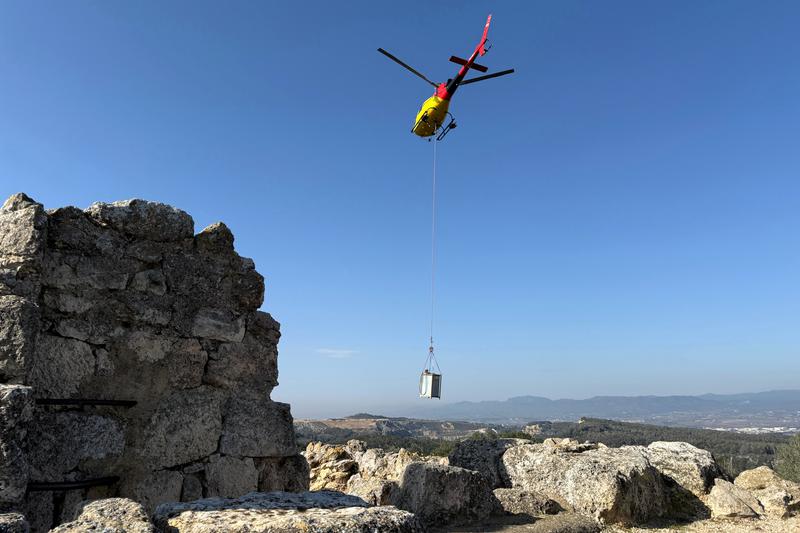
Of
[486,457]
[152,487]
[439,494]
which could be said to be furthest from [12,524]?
[486,457]

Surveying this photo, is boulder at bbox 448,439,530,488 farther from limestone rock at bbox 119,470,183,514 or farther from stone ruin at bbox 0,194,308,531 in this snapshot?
limestone rock at bbox 119,470,183,514

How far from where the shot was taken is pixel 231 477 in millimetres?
5441

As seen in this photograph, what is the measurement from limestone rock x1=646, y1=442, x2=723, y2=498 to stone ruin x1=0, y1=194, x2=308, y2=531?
5938 millimetres

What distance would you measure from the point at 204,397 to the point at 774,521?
7722 millimetres

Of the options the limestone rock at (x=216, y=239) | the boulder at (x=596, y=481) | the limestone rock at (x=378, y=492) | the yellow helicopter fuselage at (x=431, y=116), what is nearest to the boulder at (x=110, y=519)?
the limestone rock at (x=216, y=239)

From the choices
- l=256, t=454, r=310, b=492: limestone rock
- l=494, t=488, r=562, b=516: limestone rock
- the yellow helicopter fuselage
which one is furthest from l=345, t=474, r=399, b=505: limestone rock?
the yellow helicopter fuselage

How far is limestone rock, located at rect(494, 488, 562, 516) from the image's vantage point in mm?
6768

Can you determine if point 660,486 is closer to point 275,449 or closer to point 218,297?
point 275,449

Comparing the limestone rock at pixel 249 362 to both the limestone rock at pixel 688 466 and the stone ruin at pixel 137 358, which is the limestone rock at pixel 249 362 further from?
the limestone rock at pixel 688 466

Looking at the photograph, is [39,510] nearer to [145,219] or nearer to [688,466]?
[145,219]

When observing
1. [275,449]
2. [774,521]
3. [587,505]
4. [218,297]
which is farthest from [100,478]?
[774,521]

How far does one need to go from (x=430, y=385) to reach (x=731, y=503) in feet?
16.0

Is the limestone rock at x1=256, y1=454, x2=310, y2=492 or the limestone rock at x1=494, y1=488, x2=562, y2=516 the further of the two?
the limestone rock at x1=494, y1=488, x2=562, y2=516

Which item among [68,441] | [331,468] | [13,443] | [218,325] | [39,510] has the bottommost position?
[331,468]
